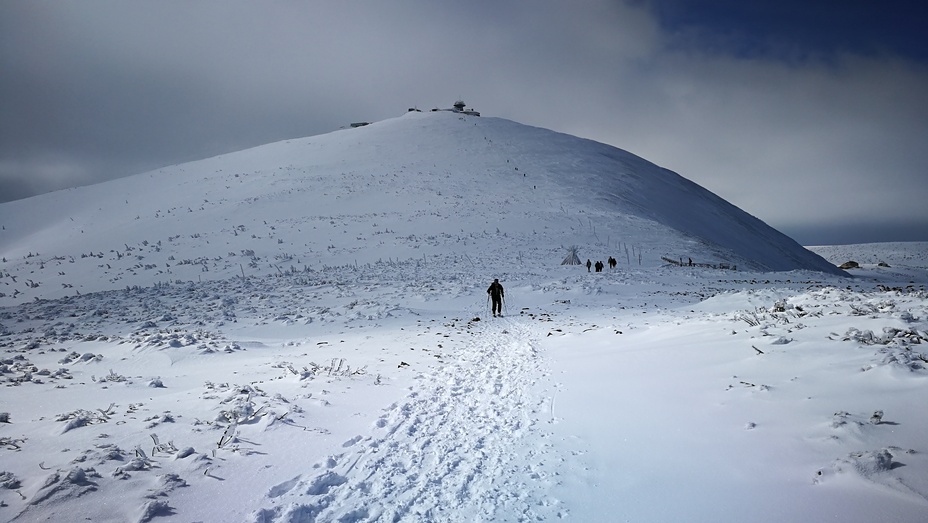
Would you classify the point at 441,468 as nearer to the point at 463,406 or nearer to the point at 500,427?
the point at 500,427

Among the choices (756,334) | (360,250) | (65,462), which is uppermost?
(360,250)

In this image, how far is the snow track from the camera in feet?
13.1

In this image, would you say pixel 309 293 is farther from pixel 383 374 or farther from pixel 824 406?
pixel 824 406

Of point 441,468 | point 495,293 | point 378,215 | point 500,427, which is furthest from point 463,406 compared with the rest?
point 378,215

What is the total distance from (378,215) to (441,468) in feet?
139

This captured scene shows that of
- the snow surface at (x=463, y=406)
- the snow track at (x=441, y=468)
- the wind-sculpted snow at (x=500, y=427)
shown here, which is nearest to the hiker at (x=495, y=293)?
the snow surface at (x=463, y=406)

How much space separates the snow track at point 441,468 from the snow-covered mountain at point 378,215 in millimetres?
26454

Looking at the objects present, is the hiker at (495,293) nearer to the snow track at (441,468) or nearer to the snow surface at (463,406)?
the snow surface at (463,406)

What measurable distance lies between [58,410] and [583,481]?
711 centimetres

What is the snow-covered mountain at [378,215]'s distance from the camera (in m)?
35.4

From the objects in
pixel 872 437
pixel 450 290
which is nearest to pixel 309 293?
pixel 450 290

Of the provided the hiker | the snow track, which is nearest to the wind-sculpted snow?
the snow track

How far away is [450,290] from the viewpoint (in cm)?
2386

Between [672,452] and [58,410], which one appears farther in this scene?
[58,410]
